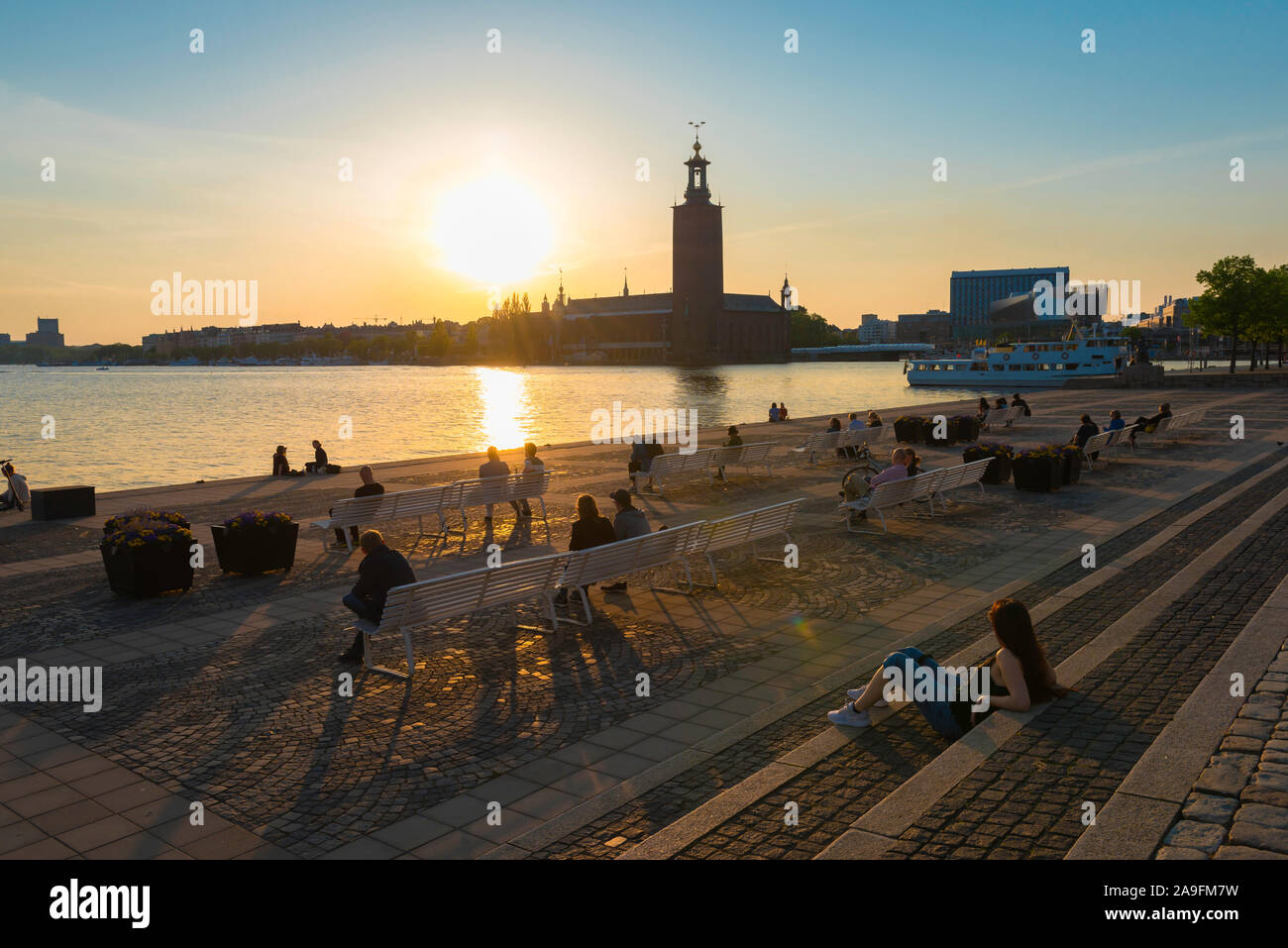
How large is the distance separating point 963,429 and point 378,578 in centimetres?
2201

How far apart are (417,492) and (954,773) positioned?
1036 cm

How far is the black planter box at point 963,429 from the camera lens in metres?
27.1

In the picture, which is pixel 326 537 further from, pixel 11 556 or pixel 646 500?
pixel 646 500

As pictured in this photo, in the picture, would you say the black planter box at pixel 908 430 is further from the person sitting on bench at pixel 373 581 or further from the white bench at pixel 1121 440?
the person sitting on bench at pixel 373 581

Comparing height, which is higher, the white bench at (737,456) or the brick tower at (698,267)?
the brick tower at (698,267)

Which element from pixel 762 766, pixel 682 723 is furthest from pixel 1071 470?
pixel 762 766

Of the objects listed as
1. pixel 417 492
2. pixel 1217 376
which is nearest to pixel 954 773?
pixel 417 492

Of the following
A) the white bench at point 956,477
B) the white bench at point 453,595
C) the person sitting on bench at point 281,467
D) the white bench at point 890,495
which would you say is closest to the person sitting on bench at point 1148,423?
the white bench at point 956,477

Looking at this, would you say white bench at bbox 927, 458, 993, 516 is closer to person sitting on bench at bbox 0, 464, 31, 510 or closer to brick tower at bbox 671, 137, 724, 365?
person sitting on bench at bbox 0, 464, 31, 510

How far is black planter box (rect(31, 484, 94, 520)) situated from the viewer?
55.4ft

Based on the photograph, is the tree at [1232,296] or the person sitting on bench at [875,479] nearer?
the person sitting on bench at [875,479]

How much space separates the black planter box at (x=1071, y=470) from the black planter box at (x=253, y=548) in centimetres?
1400

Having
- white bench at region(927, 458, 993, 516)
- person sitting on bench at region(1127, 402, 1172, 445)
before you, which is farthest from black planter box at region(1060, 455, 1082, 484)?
person sitting on bench at region(1127, 402, 1172, 445)

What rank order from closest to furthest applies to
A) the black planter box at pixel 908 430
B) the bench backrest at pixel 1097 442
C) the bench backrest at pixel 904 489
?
1. the bench backrest at pixel 904 489
2. the bench backrest at pixel 1097 442
3. the black planter box at pixel 908 430
